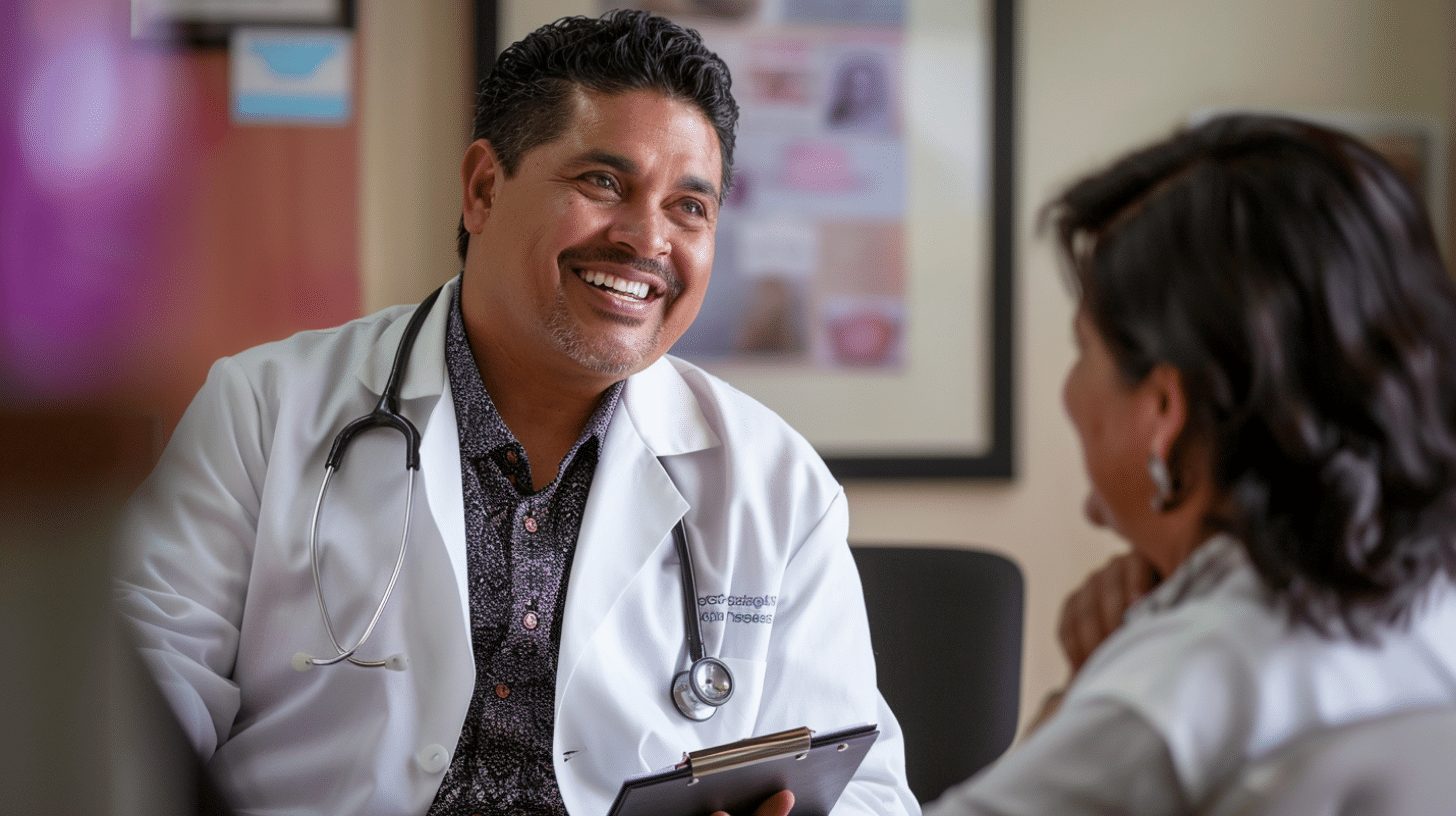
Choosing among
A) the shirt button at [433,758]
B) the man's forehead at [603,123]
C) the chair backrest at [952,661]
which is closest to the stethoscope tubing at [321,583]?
the shirt button at [433,758]

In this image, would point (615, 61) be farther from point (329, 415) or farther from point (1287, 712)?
point (1287, 712)

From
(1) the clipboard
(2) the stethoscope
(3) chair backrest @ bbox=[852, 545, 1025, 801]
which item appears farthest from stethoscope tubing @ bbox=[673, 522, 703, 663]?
(3) chair backrest @ bbox=[852, 545, 1025, 801]

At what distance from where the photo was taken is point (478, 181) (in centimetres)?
145

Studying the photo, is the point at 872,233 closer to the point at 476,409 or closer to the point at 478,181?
the point at 478,181

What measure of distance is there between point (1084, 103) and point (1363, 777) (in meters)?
1.78

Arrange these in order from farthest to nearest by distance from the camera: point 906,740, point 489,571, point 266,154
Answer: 1. point 266,154
2. point 906,740
3. point 489,571

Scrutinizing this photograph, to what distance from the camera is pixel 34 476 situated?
8.3 inches

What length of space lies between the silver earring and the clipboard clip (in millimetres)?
413

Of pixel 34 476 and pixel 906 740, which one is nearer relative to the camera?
pixel 34 476

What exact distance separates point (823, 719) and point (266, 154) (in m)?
1.38

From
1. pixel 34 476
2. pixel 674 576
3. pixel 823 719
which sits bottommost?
pixel 823 719

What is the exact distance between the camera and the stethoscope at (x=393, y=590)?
115 cm

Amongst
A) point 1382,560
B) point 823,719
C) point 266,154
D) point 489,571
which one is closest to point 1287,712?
point 1382,560

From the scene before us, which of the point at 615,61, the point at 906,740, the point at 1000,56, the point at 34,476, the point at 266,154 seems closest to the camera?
the point at 34,476
